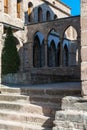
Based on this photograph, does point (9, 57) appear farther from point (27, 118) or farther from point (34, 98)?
point (27, 118)

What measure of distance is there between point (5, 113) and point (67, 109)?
1752 mm

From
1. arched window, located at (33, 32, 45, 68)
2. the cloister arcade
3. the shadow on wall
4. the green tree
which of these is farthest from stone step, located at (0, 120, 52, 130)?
arched window, located at (33, 32, 45, 68)

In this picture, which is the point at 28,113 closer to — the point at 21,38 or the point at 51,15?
the point at 21,38

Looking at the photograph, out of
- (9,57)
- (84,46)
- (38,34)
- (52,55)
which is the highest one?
(38,34)

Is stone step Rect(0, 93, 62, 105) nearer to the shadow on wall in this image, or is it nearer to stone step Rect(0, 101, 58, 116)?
stone step Rect(0, 101, 58, 116)

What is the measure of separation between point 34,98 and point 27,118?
997 mm

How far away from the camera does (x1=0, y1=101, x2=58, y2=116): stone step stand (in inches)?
251

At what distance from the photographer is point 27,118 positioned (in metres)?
6.25

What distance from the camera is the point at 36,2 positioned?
2502 cm

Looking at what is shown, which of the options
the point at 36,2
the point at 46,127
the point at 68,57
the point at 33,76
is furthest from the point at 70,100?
the point at 68,57

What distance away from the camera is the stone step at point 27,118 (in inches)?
237

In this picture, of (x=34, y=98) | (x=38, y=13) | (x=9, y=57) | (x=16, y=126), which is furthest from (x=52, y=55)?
(x=16, y=126)

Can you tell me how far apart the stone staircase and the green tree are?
9667 mm

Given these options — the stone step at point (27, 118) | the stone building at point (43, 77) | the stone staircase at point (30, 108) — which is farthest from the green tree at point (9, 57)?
the stone step at point (27, 118)
